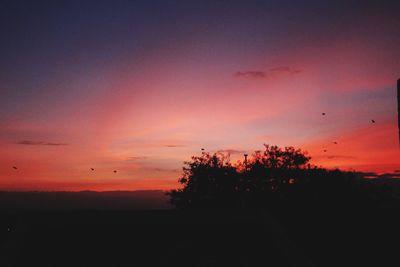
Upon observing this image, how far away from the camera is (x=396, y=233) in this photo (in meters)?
19.9

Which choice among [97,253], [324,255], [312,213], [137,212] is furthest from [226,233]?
[312,213]

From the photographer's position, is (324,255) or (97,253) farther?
(324,255)

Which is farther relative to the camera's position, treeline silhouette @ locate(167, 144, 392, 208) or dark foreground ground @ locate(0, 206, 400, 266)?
treeline silhouette @ locate(167, 144, 392, 208)

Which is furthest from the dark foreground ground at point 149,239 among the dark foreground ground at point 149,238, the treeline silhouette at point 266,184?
the treeline silhouette at point 266,184

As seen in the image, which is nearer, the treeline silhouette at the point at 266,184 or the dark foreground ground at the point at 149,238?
the dark foreground ground at the point at 149,238

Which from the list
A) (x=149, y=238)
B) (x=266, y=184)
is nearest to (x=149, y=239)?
(x=149, y=238)

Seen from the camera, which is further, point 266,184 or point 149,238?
point 266,184

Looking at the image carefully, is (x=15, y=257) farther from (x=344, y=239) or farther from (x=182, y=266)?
(x=344, y=239)

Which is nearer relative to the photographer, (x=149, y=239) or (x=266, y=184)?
(x=149, y=239)

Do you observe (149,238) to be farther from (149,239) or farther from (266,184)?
(266,184)

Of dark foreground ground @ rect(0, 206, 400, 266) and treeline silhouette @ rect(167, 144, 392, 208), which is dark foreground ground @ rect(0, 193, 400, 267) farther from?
treeline silhouette @ rect(167, 144, 392, 208)

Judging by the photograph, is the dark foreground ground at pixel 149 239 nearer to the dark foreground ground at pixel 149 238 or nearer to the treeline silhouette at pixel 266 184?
the dark foreground ground at pixel 149 238

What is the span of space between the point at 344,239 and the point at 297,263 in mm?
15181

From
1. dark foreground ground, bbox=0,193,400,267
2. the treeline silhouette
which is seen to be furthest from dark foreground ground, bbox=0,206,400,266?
the treeline silhouette
